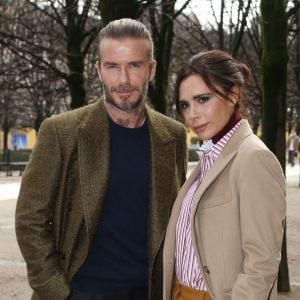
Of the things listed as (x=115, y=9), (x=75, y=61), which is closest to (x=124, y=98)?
(x=115, y=9)

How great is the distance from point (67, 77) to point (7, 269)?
5173 millimetres

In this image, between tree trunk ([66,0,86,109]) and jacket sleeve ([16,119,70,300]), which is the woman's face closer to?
jacket sleeve ([16,119,70,300])

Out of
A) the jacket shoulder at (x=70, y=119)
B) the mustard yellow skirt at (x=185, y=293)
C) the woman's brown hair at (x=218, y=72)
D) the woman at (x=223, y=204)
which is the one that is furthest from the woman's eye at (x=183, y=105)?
the mustard yellow skirt at (x=185, y=293)

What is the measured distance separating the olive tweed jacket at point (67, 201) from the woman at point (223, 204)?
0.23 metres

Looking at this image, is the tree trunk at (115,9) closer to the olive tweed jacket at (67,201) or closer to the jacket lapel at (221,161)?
the olive tweed jacket at (67,201)

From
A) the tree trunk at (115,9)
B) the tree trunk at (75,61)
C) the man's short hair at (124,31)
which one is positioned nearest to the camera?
the man's short hair at (124,31)

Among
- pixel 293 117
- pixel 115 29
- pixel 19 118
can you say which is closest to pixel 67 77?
pixel 115 29

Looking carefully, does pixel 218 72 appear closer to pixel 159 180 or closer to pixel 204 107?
pixel 204 107

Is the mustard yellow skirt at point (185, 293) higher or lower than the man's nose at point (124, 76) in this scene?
lower

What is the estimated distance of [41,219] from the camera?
2.60 meters

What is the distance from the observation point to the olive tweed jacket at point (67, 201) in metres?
2.59

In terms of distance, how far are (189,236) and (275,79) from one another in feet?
14.7

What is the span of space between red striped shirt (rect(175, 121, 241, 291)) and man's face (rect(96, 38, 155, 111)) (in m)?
0.45

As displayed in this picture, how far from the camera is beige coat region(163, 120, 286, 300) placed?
2137 mm
